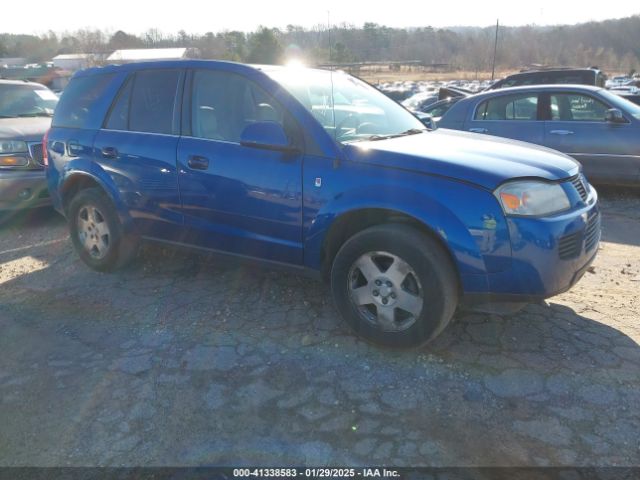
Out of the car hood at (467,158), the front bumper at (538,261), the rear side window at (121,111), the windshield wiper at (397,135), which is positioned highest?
the rear side window at (121,111)

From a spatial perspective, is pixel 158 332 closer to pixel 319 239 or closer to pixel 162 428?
pixel 162 428

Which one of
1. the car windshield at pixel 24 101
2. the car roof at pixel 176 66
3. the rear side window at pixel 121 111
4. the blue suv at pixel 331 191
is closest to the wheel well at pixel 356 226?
the blue suv at pixel 331 191

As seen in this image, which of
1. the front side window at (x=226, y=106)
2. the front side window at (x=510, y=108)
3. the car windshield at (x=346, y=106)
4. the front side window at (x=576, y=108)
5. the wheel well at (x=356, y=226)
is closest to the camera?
the wheel well at (x=356, y=226)

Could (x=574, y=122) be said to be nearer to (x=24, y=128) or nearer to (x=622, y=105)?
(x=622, y=105)

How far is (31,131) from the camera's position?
6.50m

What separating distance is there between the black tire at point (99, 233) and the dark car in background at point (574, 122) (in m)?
5.06

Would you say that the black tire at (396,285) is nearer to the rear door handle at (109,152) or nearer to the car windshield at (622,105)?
the rear door handle at (109,152)

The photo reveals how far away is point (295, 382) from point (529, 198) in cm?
163

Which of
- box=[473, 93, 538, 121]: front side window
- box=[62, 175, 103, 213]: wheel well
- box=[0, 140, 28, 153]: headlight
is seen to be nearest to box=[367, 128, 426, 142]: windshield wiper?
box=[62, 175, 103, 213]: wheel well

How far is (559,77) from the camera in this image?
1074 centimetres

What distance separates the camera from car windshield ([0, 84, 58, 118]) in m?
7.40

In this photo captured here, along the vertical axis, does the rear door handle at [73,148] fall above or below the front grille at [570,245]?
above

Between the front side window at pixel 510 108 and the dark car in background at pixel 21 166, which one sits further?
the front side window at pixel 510 108

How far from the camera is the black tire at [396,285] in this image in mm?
2863
